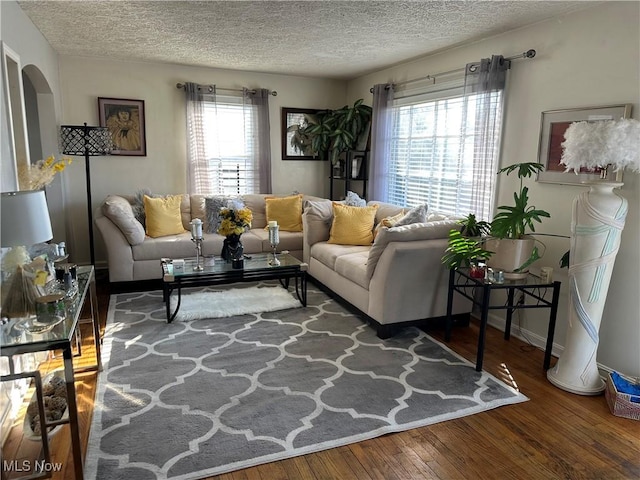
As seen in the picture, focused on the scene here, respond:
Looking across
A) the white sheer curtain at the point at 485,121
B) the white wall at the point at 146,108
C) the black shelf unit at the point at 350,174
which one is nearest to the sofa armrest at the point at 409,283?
the white sheer curtain at the point at 485,121

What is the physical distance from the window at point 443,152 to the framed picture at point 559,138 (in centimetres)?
46

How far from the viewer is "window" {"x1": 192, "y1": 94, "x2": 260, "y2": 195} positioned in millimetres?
5609

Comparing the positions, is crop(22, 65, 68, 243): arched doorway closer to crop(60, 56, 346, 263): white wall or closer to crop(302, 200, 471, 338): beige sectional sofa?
crop(60, 56, 346, 263): white wall

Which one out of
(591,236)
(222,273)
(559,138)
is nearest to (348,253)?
(222,273)

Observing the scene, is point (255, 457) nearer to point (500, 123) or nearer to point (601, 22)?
point (500, 123)

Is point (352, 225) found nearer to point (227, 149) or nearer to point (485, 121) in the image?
point (485, 121)

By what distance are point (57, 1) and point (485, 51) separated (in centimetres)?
336

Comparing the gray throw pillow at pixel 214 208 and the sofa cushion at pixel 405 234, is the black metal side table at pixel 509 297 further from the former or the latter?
the gray throw pillow at pixel 214 208

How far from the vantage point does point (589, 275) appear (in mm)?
2662

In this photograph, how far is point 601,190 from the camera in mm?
2592

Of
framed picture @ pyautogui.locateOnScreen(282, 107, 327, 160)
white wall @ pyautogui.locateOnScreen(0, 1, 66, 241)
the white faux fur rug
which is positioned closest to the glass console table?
white wall @ pyautogui.locateOnScreen(0, 1, 66, 241)

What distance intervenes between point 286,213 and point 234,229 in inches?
61.9

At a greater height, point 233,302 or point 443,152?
point 443,152

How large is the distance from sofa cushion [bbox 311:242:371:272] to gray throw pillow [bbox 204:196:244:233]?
1133 mm
